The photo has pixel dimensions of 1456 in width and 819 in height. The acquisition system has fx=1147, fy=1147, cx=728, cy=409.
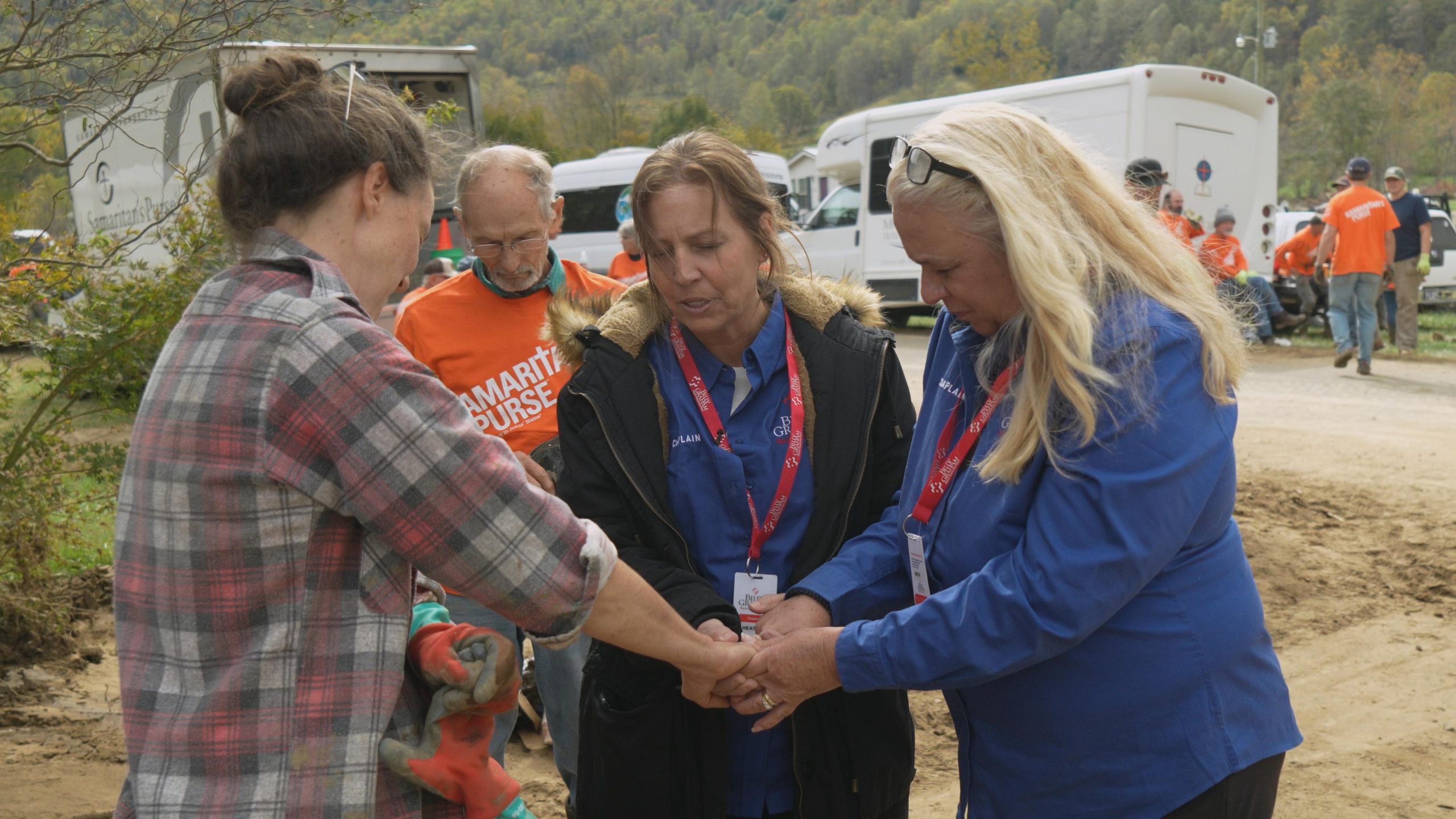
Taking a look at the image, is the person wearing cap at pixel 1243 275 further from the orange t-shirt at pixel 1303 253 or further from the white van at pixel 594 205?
the white van at pixel 594 205

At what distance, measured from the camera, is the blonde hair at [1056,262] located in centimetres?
181

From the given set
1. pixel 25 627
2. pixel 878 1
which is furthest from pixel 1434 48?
pixel 25 627

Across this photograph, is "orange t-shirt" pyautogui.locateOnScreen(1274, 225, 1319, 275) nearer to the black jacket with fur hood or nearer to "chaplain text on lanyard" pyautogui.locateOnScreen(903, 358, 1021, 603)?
the black jacket with fur hood

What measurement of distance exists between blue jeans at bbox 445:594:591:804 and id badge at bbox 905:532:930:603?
1.42m

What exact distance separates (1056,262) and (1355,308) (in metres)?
12.0

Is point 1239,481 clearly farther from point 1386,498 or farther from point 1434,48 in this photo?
point 1434,48

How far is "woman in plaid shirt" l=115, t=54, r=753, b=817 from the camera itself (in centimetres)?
149

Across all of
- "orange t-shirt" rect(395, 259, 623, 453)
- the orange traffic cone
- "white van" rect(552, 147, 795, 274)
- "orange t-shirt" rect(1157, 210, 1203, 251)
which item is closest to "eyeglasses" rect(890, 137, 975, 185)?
"orange t-shirt" rect(1157, 210, 1203, 251)

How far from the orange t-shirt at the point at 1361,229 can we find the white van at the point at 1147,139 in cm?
204

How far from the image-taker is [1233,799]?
190 centimetres

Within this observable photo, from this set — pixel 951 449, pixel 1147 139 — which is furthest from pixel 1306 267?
pixel 951 449

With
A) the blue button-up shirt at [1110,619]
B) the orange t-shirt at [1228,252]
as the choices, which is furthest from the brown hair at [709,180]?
the orange t-shirt at [1228,252]

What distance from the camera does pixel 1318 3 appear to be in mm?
84688

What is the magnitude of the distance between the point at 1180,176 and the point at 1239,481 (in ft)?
23.6
